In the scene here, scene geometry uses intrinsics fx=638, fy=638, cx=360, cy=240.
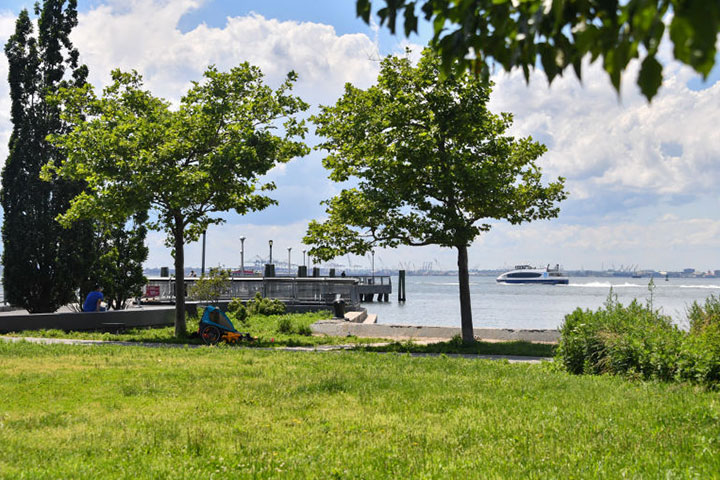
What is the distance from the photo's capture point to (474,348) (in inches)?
761

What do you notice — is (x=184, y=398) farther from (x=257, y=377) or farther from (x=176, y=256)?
(x=176, y=256)

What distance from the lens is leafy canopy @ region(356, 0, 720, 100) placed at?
2121 millimetres

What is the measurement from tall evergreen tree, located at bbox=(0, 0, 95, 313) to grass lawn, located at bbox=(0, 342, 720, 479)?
15533 millimetres

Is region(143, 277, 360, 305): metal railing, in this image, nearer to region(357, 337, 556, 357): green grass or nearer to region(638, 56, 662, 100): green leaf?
region(357, 337, 556, 357): green grass

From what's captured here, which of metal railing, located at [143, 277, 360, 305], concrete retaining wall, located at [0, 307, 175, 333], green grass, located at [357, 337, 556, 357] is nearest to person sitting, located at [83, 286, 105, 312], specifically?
concrete retaining wall, located at [0, 307, 175, 333]

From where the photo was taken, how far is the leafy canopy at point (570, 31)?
212 centimetres

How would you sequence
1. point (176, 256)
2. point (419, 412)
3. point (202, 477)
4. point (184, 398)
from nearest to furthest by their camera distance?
point (202, 477), point (419, 412), point (184, 398), point (176, 256)

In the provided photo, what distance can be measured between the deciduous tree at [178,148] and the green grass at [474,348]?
698 centimetres

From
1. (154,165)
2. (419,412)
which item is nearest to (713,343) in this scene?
(419,412)

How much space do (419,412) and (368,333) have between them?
1559 centimetres

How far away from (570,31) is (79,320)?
23.2m

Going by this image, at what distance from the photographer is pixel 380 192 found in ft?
65.0

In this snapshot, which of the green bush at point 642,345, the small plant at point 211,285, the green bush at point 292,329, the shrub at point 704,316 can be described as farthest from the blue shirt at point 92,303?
the shrub at point 704,316

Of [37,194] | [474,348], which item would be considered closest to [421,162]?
[474,348]
